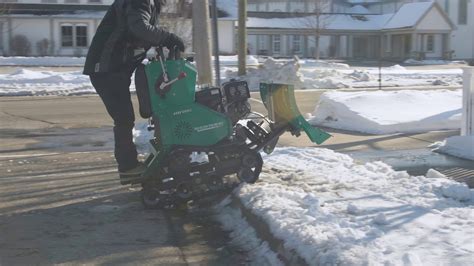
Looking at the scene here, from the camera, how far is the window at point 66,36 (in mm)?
47000

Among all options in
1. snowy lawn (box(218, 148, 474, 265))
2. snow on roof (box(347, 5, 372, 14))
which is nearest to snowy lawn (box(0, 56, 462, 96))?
snowy lawn (box(218, 148, 474, 265))

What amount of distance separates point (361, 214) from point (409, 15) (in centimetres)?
5458

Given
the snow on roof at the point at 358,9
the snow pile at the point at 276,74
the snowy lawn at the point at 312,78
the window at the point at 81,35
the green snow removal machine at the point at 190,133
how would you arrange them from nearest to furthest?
the green snow removal machine at the point at 190,133 → the snow pile at the point at 276,74 → the snowy lawn at the point at 312,78 → the window at the point at 81,35 → the snow on roof at the point at 358,9

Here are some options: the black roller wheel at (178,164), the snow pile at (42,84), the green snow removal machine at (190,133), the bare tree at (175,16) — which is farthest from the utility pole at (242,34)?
the black roller wheel at (178,164)

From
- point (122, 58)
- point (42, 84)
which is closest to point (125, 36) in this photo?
point (122, 58)

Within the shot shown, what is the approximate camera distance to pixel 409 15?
5631cm

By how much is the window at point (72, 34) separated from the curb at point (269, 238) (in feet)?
143

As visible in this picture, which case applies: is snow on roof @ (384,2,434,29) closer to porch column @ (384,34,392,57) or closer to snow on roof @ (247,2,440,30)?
snow on roof @ (247,2,440,30)

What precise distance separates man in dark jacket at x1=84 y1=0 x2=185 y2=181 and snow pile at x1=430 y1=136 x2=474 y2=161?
4363 mm

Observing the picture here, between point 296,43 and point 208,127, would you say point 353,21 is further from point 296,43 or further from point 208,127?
point 208,127

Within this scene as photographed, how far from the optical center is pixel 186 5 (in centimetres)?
2844

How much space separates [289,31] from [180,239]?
52.1 m

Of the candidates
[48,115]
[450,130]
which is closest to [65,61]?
[48,115]

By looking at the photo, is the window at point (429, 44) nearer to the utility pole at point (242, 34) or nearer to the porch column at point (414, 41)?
the porch column at point (414, 41)
